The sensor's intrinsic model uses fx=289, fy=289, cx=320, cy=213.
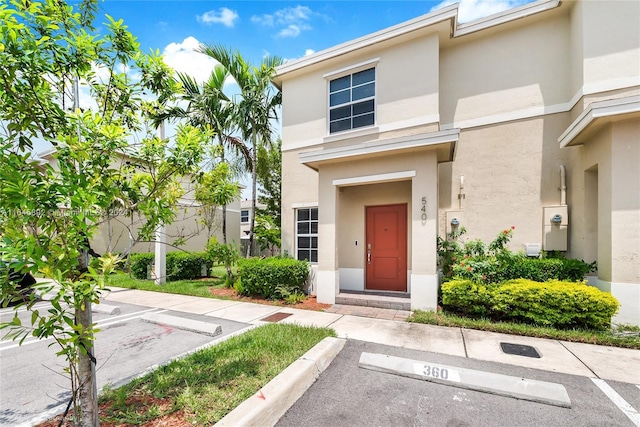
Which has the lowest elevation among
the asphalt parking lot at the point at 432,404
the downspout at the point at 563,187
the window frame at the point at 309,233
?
the asphalt parking lot at the point at 432,404

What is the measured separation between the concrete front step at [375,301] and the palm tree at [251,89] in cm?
496

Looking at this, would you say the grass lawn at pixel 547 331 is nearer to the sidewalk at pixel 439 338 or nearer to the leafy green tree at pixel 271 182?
the sidewalk at pixel 439 338

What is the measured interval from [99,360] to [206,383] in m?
2.21

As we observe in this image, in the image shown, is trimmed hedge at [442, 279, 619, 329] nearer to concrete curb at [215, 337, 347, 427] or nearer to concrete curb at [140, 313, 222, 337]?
concrete curb at [215, 337, 347, 427]

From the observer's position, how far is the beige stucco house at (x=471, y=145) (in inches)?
229

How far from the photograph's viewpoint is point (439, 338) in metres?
5.19

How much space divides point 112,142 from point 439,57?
9.23 m

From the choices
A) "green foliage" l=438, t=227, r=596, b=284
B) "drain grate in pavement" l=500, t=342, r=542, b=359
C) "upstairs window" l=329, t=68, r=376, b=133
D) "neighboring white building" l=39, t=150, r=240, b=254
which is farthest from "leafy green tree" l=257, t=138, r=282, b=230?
"drain grate in pavement" l=500, t=342, r=542, b=359

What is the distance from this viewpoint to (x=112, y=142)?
2.40 m

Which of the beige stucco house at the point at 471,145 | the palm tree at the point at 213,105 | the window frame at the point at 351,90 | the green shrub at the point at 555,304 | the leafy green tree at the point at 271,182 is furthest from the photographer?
the leafy green tree at the point at 271,182

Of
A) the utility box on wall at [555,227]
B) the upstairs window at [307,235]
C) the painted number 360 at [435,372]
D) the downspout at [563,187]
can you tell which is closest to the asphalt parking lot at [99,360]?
the painted number 360 at [435,372]

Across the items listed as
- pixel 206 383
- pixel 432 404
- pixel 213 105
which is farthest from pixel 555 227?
pixel 213 105

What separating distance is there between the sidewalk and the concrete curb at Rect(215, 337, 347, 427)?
1.34 metres

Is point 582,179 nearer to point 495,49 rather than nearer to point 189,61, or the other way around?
point 495,49
